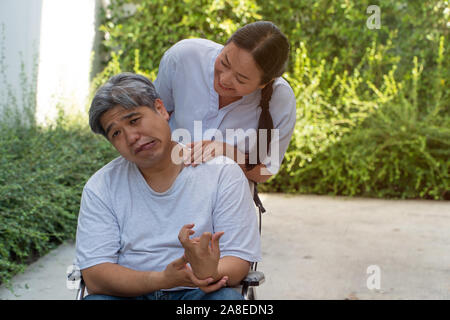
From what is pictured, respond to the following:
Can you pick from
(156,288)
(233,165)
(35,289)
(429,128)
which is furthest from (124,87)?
(429,128)

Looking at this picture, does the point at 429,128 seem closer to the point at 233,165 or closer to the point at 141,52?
the point at 141,52

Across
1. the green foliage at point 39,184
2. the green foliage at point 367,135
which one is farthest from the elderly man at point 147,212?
the green foliage at point 367,135

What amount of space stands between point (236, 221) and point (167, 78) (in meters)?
0.73

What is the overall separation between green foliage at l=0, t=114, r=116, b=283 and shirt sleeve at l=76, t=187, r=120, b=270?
1341mm

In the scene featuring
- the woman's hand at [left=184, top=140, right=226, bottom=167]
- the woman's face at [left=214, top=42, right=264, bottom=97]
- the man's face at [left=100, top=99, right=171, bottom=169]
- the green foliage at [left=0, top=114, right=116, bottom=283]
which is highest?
the woman's face at [left=214, top=42, right=264, bottom=97]

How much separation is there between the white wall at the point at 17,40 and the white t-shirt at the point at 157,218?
131 inches

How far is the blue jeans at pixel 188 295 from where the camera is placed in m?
1.75

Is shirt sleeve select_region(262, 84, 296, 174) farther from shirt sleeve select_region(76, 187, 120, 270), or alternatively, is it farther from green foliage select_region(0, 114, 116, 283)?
green foliage select_region(0, 114, 116, 283)

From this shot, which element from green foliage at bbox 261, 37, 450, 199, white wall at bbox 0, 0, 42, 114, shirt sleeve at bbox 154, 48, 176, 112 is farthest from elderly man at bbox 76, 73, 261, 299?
green foliage at bbox 261, 37, 450, 199

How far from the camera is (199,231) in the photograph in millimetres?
1824

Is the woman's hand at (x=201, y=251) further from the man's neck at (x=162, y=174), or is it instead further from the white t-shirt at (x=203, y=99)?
the white t-shirt at (x=203, y=99)

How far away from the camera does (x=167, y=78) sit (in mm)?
2287

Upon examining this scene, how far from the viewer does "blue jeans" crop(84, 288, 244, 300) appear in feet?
5.74

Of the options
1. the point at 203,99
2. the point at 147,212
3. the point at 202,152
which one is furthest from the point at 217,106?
the point at 147,212
